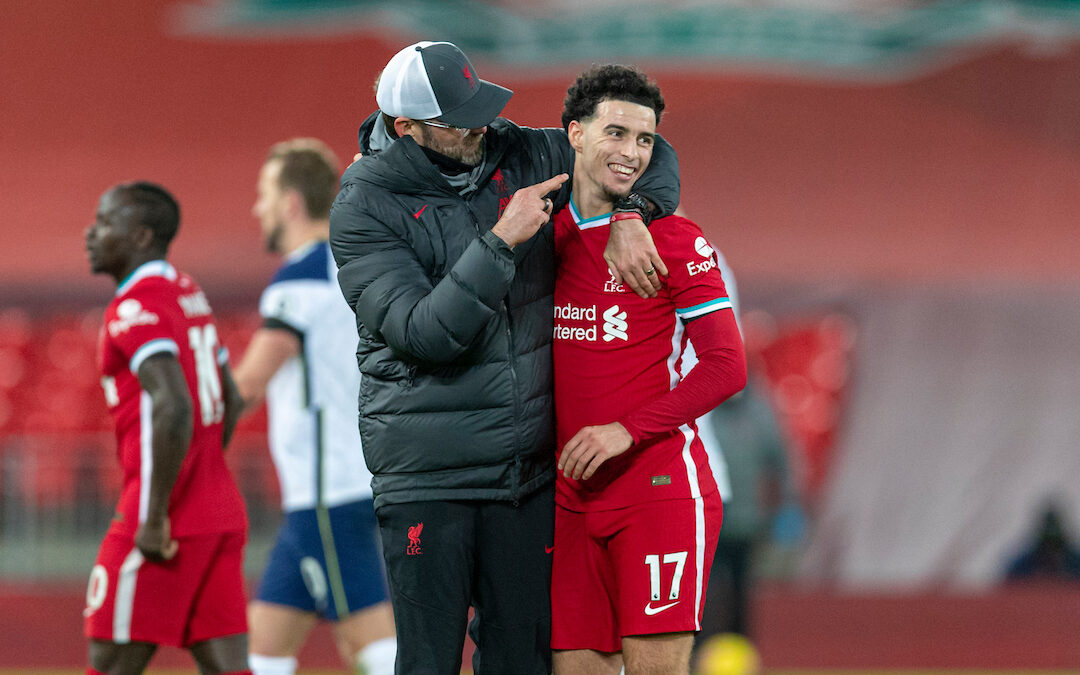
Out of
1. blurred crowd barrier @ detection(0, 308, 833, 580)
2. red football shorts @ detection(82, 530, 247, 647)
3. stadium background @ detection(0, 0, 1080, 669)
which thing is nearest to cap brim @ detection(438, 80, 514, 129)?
red football shorts @ detection(82, 530, 247, 647)

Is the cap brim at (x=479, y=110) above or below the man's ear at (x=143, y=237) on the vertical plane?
above

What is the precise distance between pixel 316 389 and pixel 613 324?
6.29 ft

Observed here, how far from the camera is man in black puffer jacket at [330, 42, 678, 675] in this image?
322cm

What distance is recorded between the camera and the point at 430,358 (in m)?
3.11

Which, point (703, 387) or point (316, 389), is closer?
point (703, 387)

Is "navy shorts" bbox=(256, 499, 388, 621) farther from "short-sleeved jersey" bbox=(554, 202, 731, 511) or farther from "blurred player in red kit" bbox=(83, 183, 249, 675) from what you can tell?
"short-sleeved jersey" bbox=(554, 202, 731, 511)

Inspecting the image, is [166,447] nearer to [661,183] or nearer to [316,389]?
[316,389]

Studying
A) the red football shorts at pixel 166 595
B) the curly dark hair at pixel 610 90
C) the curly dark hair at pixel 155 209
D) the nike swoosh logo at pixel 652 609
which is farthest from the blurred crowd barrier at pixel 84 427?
the nike swoosh logo at pixel 652 609

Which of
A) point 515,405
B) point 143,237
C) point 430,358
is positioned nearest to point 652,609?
point 515,405

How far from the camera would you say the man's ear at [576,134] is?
357 centimetres

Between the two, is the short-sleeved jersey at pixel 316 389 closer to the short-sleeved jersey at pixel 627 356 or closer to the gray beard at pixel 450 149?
the short-sleeved jersey at pixel 627 356

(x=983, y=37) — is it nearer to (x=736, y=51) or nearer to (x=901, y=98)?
(x=901, y=98)

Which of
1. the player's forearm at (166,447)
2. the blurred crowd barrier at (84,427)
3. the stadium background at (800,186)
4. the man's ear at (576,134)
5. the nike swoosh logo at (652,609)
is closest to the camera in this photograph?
the nike swoosh logo at (652,609)

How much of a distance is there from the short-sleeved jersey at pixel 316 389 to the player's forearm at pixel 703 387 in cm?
188
